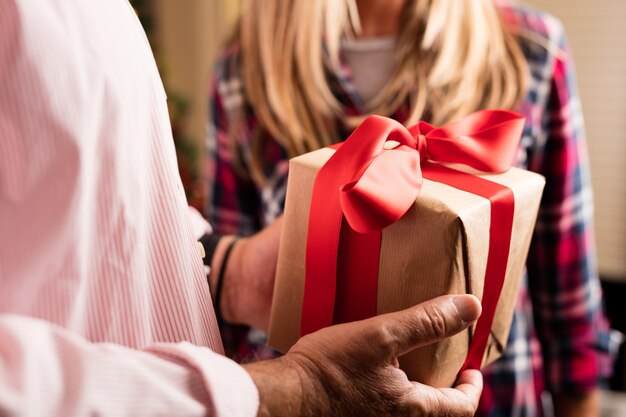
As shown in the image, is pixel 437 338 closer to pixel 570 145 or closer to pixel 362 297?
pixel 362 297

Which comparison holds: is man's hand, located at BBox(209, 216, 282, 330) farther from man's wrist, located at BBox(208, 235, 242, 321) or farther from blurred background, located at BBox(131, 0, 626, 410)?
blurred background, located at BBox(131, 0, 626, 410)

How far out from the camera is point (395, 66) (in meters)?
0.94

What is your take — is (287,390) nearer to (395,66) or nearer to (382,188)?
(382,188)

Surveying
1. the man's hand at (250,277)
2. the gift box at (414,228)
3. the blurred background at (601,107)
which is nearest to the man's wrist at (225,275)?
the man's hand at (250,277)

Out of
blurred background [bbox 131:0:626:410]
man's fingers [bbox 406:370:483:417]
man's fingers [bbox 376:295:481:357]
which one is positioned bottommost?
blurred background [bbox 131:0:626:410]

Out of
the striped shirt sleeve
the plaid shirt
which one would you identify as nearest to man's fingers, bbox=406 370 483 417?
the striped shirt sleeve

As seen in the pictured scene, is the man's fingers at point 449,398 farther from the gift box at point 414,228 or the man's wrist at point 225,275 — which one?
the man's wrist at point 225,275

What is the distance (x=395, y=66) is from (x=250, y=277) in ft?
1.39

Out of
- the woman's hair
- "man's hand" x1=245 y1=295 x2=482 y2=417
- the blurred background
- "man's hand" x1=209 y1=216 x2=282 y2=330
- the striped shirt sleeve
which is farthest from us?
the blurred background

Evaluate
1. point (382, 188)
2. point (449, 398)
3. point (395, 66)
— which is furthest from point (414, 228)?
point (395, 66)

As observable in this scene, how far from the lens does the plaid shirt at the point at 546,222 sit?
0.94m

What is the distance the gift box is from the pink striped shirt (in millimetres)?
145

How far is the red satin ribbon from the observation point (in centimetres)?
50

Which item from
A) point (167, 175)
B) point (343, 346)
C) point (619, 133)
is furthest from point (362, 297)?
point (619, 133)
